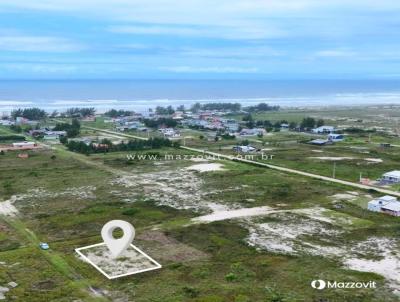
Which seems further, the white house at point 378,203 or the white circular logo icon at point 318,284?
the white house at point 378,203

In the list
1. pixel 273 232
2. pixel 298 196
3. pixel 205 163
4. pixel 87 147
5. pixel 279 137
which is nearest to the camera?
pixel 273 232

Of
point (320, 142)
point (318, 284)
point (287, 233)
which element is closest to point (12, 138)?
point (320, 142)

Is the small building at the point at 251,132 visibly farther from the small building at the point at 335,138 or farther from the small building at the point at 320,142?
the small building at the point at 320,142

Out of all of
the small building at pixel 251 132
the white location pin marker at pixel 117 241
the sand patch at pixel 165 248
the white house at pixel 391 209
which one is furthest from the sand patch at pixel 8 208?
the small building at pixel 251 132

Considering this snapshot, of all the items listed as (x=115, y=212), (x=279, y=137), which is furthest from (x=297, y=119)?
(x=115, y=212)

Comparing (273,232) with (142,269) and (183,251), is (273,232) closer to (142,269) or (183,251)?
(183,251)

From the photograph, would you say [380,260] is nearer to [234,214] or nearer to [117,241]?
[234,214]
